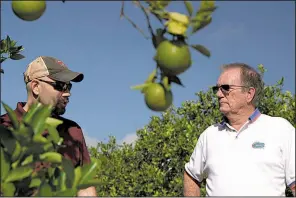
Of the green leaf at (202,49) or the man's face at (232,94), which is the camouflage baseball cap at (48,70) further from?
the green leaf at (202,49)

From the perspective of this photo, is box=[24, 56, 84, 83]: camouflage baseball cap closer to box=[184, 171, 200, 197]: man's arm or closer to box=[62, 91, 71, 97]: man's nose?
box=[62, 91, 71, 97]: man's nose

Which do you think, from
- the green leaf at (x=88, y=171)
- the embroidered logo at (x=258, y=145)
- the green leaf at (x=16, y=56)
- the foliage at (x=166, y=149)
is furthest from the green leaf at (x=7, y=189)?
the foliage at (x=166, y=149)

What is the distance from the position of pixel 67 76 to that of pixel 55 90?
6.0 inches

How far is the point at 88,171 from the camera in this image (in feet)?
6.96

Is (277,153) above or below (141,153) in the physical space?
above

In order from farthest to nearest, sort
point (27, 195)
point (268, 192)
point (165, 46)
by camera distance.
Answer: point (268, 192) → point (27, 195) → point (165, 46)

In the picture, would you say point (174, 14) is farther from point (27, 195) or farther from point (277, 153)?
point (277, 153)

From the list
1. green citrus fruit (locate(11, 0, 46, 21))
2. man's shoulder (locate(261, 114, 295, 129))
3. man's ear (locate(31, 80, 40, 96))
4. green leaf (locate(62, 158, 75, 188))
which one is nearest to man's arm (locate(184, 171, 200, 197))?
man's shoulder (locate(261, 114, 295, 129))

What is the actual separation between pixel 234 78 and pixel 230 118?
39cm

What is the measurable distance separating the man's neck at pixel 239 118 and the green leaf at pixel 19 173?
3189 millimetres

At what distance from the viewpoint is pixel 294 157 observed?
14.7 ft

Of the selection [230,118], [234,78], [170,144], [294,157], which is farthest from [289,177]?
[170,144]

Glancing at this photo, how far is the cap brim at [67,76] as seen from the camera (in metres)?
3.89

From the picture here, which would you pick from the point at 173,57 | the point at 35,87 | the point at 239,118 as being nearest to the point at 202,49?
the point at 173,57
